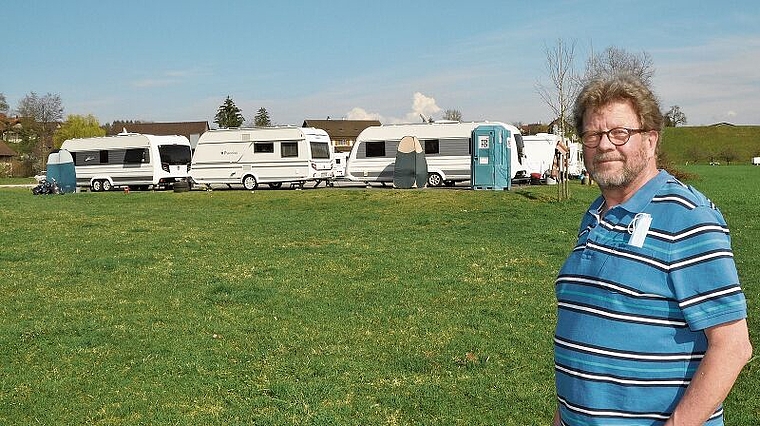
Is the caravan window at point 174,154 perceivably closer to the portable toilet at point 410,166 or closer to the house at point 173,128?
the portable toilet at point 410,166

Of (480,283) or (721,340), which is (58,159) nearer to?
(480,283)

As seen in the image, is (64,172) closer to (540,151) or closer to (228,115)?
(540,151)

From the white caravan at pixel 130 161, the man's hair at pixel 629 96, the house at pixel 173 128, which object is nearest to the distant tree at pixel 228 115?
the house at pixel 173 128

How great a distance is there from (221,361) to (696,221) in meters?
4.43

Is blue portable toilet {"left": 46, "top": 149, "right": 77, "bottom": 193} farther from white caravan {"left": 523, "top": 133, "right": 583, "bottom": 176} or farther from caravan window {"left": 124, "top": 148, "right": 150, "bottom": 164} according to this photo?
white caravan {"left": 523, "top": 133, "right": 583, "bottom": 176}

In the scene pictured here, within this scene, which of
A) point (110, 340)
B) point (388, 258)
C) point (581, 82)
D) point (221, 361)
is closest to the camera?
point (581, 82)

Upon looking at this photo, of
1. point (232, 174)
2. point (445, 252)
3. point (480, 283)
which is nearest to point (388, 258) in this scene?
point (445, 252)

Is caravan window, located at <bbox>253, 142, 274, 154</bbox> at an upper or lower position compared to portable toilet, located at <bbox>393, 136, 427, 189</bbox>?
upper

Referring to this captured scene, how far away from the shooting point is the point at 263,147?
3030 cm

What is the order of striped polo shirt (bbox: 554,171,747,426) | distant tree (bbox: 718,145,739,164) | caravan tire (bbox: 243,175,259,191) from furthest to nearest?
distant tree (bbox: 718,145,739,164) < caravan tire (bbox: 243,175,259,191) < striped polo shirt (bbox: 554,171,747,426)

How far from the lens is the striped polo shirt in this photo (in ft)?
6.36

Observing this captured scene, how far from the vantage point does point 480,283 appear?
8.73m

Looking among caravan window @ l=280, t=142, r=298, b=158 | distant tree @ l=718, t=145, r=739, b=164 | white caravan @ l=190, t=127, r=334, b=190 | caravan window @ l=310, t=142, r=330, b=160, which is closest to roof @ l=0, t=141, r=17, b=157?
white caravan @ l=190, t=127, r=334, b=190

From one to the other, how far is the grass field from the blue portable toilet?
18009 millimetres
